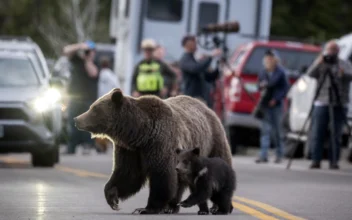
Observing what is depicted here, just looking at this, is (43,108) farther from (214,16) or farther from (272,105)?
(214,16)

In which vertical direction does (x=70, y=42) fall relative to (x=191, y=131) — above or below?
below

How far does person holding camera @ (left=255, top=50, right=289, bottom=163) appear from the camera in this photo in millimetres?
22250

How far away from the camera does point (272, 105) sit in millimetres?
22297

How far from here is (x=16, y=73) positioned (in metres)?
19.5

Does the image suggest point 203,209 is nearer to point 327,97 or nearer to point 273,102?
point 327,97

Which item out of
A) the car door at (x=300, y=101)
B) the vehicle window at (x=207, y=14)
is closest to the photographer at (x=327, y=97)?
the car door at (x=300, y=101)

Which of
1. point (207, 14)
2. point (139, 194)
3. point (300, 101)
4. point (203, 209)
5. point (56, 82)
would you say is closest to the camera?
point (203, 209)

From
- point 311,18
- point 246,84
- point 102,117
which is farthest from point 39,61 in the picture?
point 311,18

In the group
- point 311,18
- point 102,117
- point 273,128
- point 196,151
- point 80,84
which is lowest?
point 311,18

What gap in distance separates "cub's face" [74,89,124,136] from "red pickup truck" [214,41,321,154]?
12.2 metres

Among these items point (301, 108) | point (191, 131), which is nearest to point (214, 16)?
point (301, 108)

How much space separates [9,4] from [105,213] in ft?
225

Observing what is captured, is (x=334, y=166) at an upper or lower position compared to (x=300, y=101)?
lower

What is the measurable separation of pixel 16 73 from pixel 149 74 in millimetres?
1911
